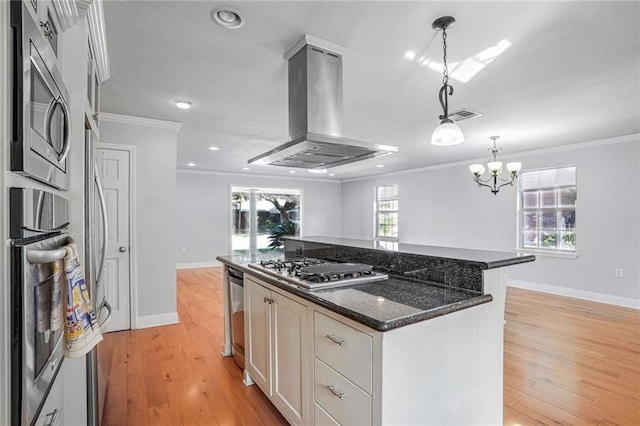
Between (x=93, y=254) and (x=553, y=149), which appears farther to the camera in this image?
(x=553, y=149)

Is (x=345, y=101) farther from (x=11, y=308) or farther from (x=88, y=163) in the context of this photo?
(x=11, y=308)

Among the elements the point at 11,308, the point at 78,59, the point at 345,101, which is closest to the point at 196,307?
the point at 345,101

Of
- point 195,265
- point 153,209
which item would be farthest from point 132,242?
point 195,265

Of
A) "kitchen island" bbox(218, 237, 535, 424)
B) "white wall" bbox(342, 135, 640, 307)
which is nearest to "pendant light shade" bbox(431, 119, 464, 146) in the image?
"kitchen island" bbox(218, 237, 535, 424)

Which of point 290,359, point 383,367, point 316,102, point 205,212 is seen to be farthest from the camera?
point 205,212

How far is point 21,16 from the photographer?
719 millimetres

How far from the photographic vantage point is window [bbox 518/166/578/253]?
5133mm

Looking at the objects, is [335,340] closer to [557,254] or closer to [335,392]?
[335,392]

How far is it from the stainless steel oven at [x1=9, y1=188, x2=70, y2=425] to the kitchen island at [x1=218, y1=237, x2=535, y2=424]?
37.9 inches

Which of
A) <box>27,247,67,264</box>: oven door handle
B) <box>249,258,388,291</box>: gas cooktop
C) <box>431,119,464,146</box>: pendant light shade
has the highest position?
<box>431,119,464,146</box>: pendant light shade

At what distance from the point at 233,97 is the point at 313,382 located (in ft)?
8.20

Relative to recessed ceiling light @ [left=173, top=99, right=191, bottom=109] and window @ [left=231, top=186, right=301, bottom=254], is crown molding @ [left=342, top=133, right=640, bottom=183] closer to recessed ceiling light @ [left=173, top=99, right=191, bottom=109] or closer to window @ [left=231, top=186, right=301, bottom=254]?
window @ [left=231, top=186, right=301, bottom=254]

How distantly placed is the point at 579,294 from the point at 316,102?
17.2 feet

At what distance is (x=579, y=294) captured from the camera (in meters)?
4.96
